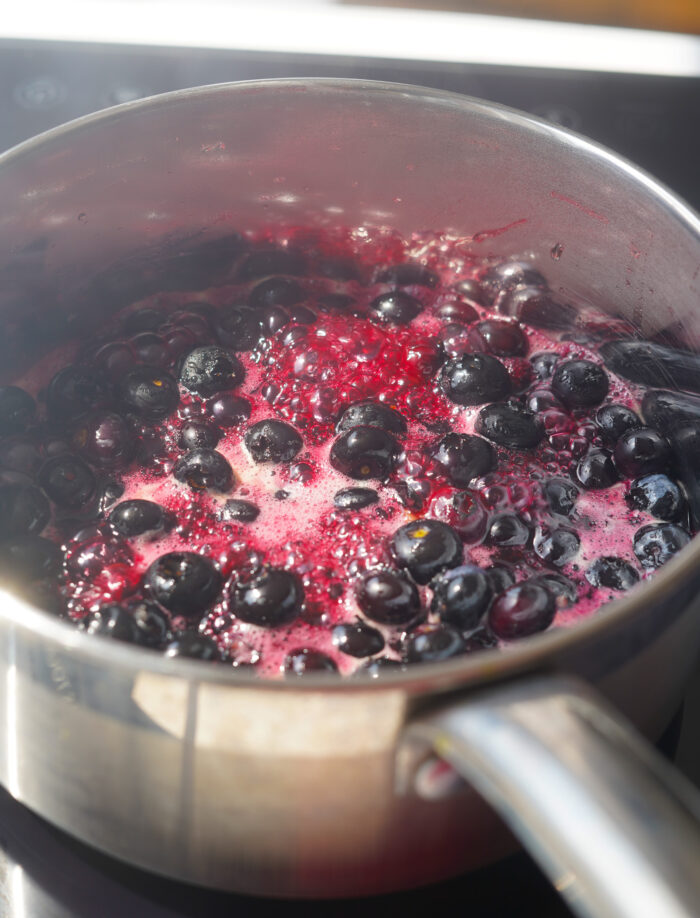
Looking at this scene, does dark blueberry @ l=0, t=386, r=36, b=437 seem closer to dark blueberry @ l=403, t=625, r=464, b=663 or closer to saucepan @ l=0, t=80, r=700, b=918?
saucepan @ l=0, t=80, r=700, b=918

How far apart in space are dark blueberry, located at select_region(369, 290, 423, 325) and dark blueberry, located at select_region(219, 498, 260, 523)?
0.93ft

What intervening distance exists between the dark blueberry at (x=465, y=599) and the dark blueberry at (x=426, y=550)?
0.10 feet

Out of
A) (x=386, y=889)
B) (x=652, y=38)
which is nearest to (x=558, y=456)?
A: (x=386, y=889)

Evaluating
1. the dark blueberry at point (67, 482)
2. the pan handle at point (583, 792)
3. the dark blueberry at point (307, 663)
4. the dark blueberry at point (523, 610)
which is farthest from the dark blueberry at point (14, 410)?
the pan handle at point (583, 792)

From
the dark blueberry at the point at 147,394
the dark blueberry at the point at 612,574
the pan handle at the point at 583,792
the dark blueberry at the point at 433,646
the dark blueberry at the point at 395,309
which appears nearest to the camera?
the pan handle at the point at 583,792

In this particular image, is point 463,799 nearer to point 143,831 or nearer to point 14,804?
point 143,831

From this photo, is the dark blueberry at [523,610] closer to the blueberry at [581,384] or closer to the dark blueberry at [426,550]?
the dark blueberry at [426,550]

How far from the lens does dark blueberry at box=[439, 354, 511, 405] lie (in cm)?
86

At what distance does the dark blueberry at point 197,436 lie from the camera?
827 mm

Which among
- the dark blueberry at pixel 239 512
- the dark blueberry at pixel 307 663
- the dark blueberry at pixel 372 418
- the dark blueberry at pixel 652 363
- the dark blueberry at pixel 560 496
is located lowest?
the dark blueberry at pixel 307 663

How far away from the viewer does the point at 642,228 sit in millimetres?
771

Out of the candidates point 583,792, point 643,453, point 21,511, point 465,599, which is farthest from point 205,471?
point 583,792

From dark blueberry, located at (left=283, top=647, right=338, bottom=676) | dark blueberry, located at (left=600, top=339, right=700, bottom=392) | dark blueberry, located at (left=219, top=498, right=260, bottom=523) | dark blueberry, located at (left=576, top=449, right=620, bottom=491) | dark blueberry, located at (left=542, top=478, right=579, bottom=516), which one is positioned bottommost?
dark blueberry, located at (left=283, top=647, right=338, bottom=676)

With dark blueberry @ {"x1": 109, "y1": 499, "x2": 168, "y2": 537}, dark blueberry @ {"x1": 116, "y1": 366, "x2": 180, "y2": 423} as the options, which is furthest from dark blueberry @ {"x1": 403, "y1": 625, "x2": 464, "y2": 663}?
dark blueberry @ {"x1": 116, "y1": 366, "x2": 180, "y2": 423}
